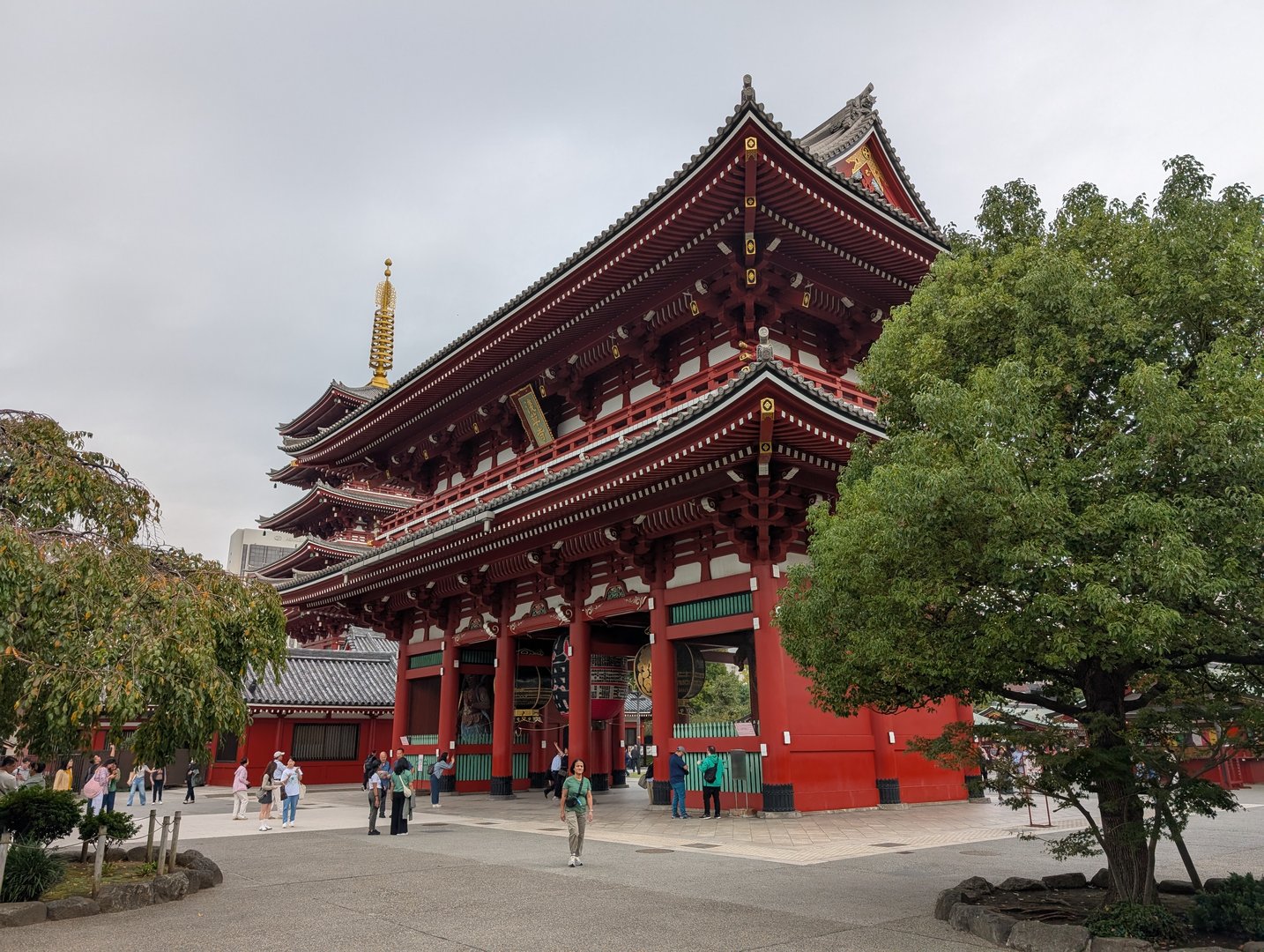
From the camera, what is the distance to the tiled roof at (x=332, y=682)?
1314 inches

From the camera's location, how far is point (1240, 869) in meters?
10.4

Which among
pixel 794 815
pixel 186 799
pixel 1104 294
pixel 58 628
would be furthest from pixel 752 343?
pixel 186 799

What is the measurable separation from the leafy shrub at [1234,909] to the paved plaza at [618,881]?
191cm

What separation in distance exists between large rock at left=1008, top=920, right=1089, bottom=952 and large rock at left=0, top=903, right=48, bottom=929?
9.27 meters

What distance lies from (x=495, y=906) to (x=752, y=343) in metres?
13.0

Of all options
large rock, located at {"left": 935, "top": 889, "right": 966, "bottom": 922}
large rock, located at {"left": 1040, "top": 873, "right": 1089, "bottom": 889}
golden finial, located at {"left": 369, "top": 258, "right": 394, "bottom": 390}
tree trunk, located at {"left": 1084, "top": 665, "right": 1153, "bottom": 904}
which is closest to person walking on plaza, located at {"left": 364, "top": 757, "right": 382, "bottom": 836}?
large rock, located at {"left": 935, "top": 889, "right": 966, "bottom": 922}

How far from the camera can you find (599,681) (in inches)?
844

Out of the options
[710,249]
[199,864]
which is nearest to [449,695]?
[199,864]

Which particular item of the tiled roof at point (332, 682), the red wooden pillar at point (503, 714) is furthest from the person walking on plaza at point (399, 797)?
the tiled roof at point (332, 682)

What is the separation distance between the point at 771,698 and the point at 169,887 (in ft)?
34.2

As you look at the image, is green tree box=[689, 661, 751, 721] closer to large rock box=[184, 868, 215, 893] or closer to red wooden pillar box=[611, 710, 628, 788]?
red wooden pillar box=[611, 710, 628, 788]

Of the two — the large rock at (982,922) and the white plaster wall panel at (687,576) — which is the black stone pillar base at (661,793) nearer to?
the white plaster wall panel at (687,576)

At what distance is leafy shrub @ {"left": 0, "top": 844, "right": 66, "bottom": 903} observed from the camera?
8.62 metres

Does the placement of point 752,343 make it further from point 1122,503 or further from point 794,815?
point 1122,503
